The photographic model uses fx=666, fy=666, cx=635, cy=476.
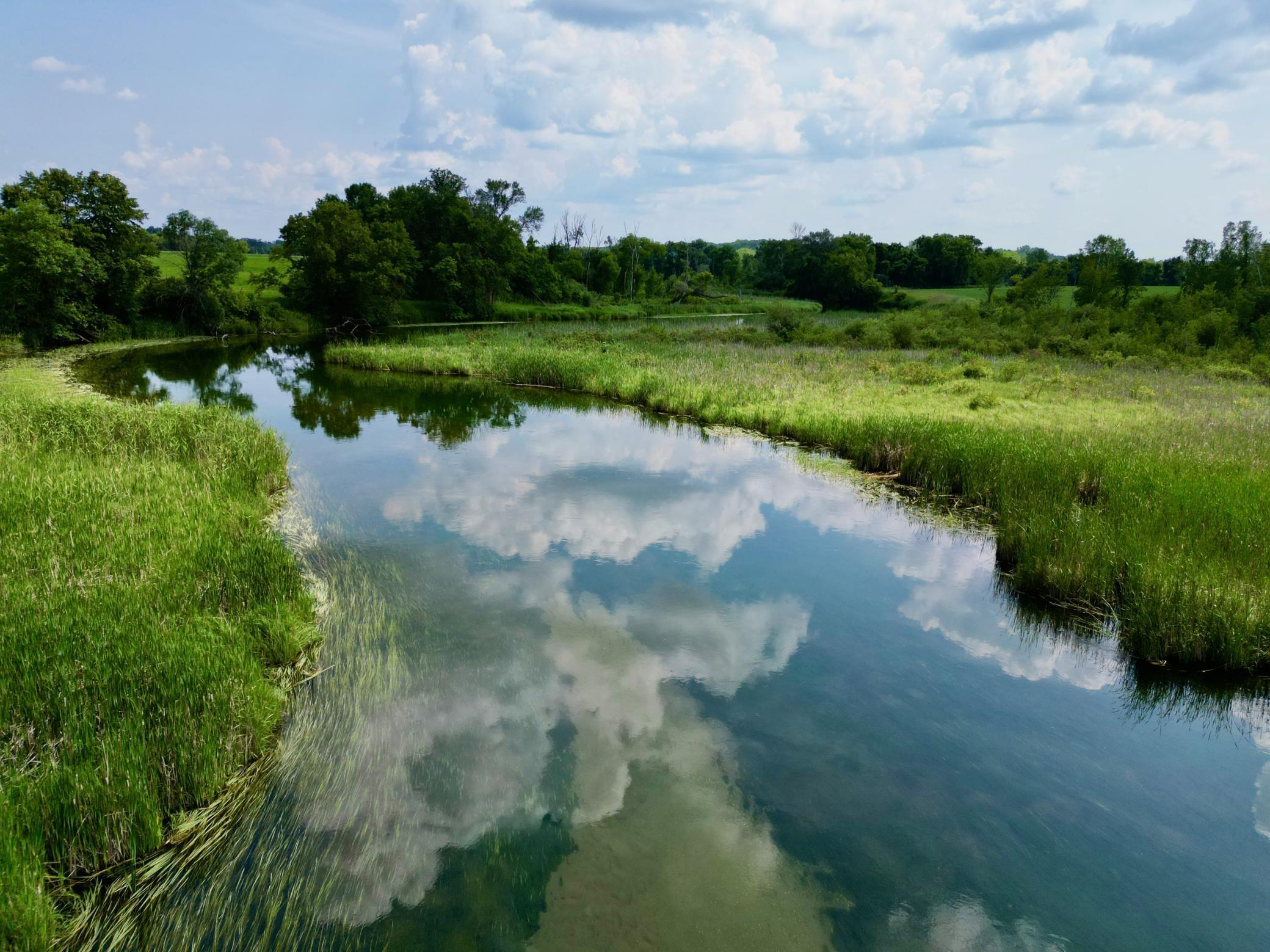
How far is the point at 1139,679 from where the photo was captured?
22.5 ft

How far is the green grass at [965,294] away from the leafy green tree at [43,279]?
56.3 meters

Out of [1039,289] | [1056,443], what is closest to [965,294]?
[1039,289]

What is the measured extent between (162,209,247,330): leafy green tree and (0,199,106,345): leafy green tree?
27.9 feet

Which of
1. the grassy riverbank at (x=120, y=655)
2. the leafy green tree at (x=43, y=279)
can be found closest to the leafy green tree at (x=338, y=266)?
the leafy green tree at (x=43, y=279)

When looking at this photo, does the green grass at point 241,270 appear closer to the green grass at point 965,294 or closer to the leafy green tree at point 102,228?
the leafy green tree at point 102,228

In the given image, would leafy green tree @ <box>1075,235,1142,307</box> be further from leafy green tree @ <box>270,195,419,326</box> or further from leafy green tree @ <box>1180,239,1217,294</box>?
leafy green tree @ <box>270,195,419,326</box>

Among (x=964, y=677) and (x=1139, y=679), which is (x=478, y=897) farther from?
(x=1139, y=679)

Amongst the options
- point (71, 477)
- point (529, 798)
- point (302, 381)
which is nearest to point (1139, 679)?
point (529, 798)

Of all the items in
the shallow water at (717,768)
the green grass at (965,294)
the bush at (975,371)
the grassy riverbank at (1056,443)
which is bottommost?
the shallow water at (717,768)

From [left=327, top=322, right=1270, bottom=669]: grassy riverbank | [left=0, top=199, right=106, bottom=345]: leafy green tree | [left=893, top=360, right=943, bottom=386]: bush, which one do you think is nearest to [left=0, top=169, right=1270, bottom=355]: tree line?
[left=0, top=199, right=106, bottom=345]: leafy green tree

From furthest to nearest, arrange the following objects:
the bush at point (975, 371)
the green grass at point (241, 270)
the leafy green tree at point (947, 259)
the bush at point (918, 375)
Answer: the leafy green tree at point (947, 259) < the green grass at point (241, 270) < the bush at point (975, 371) < the bush at point (918, 375)

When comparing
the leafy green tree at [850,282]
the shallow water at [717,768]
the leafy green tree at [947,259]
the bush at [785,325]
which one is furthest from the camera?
the leafy green tree at [947,259]

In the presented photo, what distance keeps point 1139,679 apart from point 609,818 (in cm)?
578

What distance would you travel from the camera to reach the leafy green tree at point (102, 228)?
1243 inches
